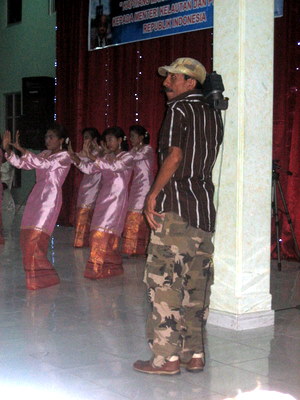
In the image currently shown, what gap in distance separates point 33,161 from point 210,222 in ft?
7.23

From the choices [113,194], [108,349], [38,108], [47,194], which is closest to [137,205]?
[113,194]

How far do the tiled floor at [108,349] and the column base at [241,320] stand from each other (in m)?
0.05

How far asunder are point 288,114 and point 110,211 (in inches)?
77.5

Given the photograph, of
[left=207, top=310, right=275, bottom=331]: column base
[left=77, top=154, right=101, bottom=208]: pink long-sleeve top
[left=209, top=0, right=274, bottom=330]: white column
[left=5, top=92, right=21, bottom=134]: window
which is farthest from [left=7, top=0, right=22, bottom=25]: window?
[left=207, top=310, right=275, bottom=331]: column base

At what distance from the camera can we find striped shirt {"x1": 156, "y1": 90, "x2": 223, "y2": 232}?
2.98 m

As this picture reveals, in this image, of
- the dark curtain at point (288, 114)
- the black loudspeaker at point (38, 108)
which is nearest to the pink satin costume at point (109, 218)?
the dark curtain at point (288, 114)

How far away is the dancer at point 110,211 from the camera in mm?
5590

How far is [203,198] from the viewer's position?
9.95ft

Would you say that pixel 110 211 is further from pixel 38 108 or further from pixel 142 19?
pixel 38 108

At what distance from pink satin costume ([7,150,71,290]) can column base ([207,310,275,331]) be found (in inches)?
62.9

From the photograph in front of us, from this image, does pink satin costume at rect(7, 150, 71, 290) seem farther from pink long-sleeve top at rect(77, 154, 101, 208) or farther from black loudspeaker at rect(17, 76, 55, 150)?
black loudspeaker at rect(17, 76, 55, 150)

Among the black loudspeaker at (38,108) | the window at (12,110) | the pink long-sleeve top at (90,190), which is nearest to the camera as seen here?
the pink long-sleeve top at (90,190)

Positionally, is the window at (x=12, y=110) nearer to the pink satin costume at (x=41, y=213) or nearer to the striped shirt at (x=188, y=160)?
the pink satin costume at (x=41, y=213)

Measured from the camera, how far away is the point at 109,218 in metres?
5.66
